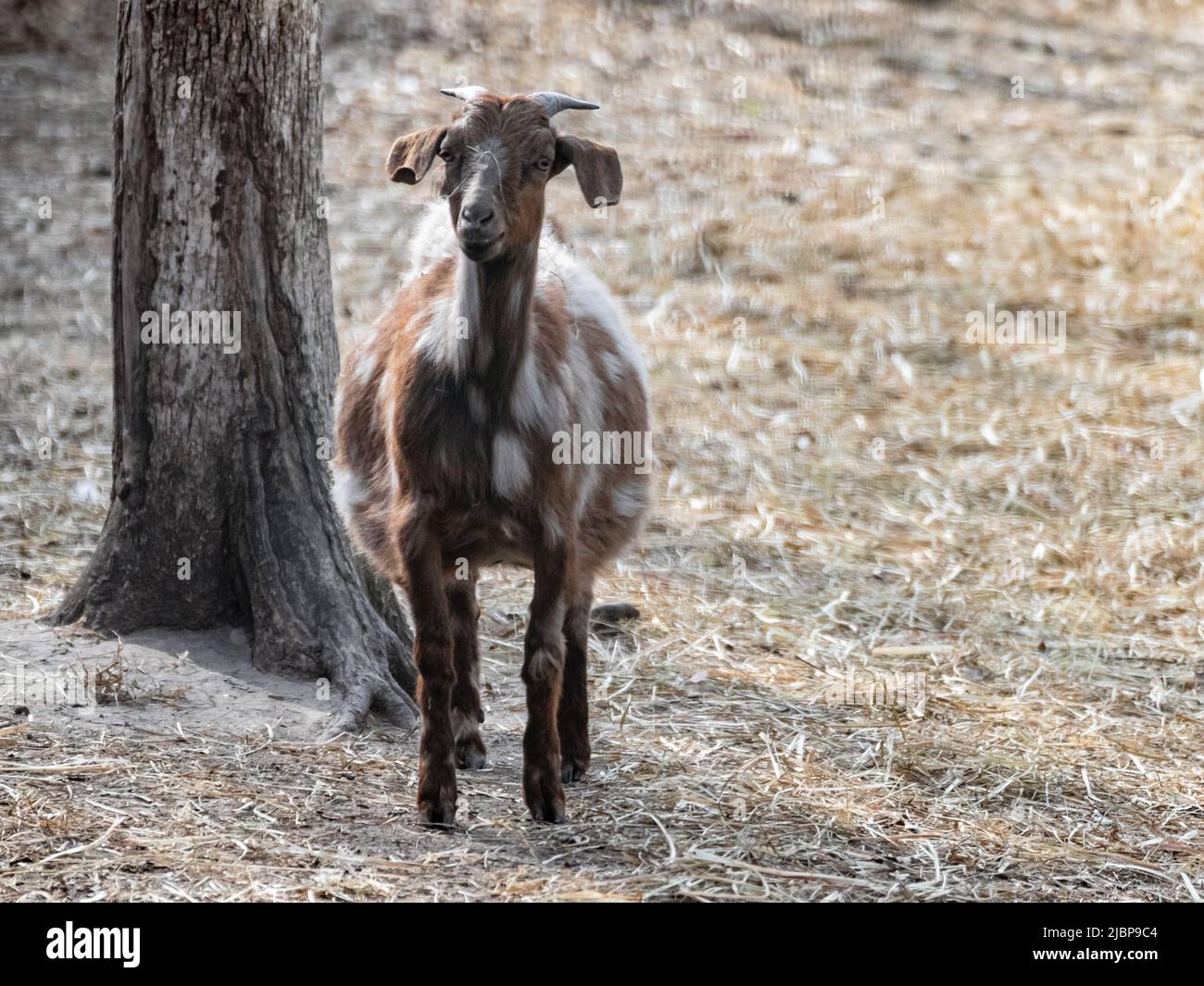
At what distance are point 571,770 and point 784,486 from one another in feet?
12.2

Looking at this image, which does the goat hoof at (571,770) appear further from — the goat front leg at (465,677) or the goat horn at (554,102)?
the goat horn at (554,102)

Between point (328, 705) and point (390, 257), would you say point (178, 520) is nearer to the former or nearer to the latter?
point (328, 705)

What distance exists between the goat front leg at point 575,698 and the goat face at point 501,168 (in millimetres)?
1344

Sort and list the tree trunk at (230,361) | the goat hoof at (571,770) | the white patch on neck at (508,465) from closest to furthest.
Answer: the white patch on neck at (508,465)
the goat hoof at (571,770)
the tree trunk at (230,361)

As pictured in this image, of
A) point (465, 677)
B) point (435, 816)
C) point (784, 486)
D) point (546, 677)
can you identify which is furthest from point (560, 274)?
point (784, 486)

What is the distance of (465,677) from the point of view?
5414 mm

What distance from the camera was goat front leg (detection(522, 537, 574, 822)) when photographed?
4836 mm

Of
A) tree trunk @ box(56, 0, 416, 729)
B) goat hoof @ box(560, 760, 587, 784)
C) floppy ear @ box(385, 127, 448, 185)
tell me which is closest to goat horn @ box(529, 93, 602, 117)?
floppy ear @ box(385, 127, 448, 185)

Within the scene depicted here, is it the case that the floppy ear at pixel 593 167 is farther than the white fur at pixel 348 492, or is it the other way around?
Answer: the white fur at pixel 348 492

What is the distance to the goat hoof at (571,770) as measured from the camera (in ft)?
17.4

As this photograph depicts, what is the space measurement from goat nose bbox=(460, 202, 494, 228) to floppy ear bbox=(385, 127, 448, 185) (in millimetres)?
296

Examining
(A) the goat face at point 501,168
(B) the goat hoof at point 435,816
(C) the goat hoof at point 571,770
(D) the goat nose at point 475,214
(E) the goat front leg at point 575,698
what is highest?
(A) the goat face at point 501,168

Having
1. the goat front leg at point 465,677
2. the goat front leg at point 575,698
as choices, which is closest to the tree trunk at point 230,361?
the goat front leg at point 465,677

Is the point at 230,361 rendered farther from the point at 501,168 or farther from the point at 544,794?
the point at 544,794
